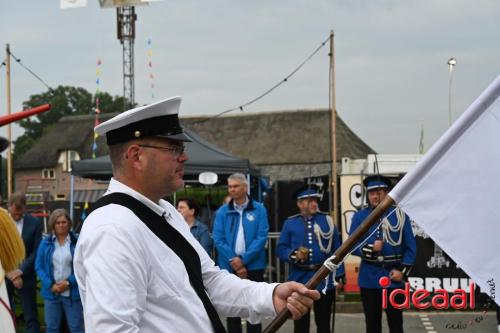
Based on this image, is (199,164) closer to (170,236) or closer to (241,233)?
(241,233)

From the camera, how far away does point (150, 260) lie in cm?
280

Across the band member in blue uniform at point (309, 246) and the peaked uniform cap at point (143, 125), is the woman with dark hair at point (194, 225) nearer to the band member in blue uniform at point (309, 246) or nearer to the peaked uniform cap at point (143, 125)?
the band member in blue uniform at point (309, 246)

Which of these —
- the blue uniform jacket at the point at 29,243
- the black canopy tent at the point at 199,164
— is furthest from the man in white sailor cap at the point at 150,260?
the black canopy tent at the point at 199,164

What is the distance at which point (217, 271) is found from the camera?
134 inches

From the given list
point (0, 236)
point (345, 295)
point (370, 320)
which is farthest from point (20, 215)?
point (345, 295)

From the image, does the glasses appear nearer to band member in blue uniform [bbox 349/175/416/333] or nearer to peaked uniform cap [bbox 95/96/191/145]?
peaked uniform cap [bbox 95/96/191/145]

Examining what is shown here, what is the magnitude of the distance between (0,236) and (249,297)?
1.87 metres

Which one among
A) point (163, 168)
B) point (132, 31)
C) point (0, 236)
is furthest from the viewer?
point (132, 31)

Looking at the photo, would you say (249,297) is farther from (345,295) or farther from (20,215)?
(345,295)

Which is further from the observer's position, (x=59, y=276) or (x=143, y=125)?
(x=59, y=276)

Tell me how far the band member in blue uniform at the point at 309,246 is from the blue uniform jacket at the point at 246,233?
0.37 meters

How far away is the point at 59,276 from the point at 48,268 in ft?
0.60

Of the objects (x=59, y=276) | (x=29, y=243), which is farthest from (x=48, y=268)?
(x=29, y=243)

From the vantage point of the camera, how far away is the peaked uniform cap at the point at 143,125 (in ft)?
10.0
